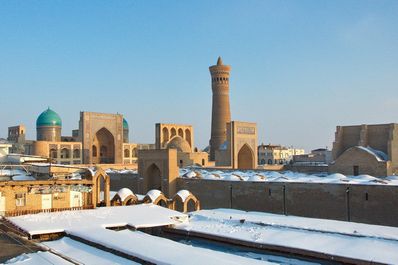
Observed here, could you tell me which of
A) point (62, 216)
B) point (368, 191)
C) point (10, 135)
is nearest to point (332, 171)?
point (368, 191)

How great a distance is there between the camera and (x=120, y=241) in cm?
1138

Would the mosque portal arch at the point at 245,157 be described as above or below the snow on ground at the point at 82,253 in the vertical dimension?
above

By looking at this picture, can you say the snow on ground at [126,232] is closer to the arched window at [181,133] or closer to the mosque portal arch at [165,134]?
the mosque portal arch at [165,134]

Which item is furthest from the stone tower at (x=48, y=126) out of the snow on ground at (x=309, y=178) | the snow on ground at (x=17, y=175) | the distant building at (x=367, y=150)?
the distant building at (x=367, y=150)

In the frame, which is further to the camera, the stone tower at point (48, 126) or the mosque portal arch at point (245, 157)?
the stone tower at point (48, 126)

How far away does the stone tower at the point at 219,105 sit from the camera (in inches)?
1930

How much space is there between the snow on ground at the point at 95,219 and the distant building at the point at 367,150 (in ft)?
51.5

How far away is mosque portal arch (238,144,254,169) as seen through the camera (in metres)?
42.1

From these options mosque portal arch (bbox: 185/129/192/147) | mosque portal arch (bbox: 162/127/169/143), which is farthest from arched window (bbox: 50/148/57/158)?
mosque portal arch (bbox: 185/129/192/147)

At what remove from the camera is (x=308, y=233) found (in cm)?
1359

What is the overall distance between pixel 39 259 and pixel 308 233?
8.23 metres

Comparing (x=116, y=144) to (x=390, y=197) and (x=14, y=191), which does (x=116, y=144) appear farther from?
(x=390, y=197)

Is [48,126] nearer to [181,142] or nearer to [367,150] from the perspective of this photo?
[181,142]

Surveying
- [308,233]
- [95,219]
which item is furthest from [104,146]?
[308,233]
